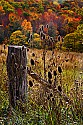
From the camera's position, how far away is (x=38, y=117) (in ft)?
12.4

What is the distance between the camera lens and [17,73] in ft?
13.6

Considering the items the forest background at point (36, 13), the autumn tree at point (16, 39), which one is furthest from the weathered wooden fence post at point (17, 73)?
the forest background at point (36, 13)

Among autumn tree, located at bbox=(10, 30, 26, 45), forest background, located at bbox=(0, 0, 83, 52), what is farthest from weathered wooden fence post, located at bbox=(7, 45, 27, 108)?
forest background, located at bbox=(0, 0, 83, 52)

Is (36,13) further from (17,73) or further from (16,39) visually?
(17,73)

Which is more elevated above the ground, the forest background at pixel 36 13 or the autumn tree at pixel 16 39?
the autumn tree at pixel 16 39

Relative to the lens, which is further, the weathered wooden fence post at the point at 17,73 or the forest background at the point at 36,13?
the forest background at the point at 36,13

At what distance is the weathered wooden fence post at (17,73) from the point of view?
13.5 feet

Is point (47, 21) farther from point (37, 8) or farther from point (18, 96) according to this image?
point (18, 96)

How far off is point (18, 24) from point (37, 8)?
471cm

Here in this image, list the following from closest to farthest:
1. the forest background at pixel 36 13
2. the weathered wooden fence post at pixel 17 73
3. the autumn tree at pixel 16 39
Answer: the weathered wooden fence post at pixel 17 73, the autumn tree at pixel 16 39, the forest background at pixel 36 13

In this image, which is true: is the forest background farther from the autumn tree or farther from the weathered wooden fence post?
the weathered wooden fence post

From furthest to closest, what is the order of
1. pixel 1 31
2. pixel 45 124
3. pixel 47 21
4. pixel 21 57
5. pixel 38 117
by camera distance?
pixel 47 21 < pixel 1 31 < pixel 21 57 < pixel 38 117 < pixel 45 124

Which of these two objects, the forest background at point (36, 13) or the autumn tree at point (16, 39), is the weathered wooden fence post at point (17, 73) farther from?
the forest background at point (36, 13)

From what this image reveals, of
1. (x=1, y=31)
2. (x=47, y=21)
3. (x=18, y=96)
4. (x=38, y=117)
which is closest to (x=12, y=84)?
(x=18, y=96)
